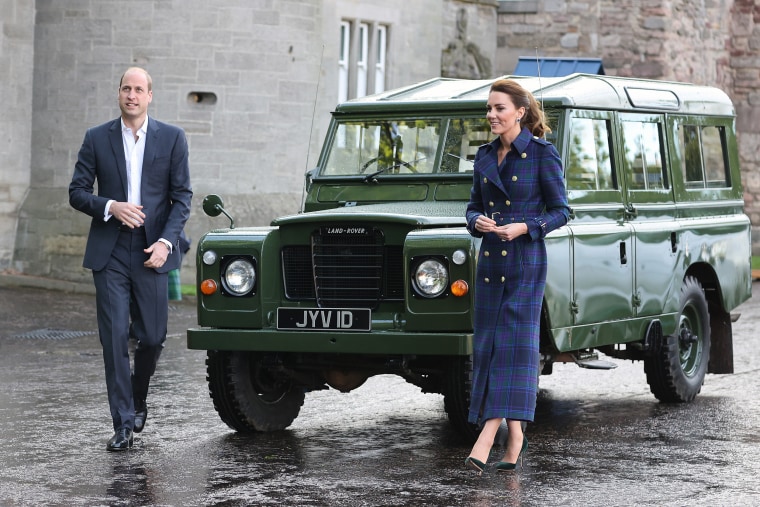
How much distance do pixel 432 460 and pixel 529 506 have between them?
4.26 feet

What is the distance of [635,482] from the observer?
7531 millimetres

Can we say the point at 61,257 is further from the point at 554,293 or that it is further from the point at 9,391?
the point at 554,293

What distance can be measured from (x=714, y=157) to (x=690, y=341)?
148cm

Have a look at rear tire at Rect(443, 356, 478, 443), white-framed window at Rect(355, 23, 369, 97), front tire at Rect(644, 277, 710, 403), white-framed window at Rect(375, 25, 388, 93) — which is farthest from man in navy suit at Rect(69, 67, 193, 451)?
white-framed window at Rect(375, 25, 388, 93)

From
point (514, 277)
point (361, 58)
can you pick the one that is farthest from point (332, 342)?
point (361, 58)

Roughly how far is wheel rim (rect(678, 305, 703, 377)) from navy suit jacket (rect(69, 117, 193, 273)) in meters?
3.82

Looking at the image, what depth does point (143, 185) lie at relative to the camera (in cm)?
846

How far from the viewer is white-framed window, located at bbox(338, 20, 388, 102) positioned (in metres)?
23.5

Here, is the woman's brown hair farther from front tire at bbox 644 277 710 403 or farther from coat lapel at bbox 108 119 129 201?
front tire at bbox 644 277 710 403

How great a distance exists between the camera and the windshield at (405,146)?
A: 32.3 feet

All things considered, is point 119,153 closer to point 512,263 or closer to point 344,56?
point 512,263

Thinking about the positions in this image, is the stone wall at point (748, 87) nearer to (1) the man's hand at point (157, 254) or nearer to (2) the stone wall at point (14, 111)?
(2) the stone wall at point (14, 111)

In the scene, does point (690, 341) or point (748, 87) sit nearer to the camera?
point (690, 341)

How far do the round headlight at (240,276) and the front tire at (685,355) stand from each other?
291cm
